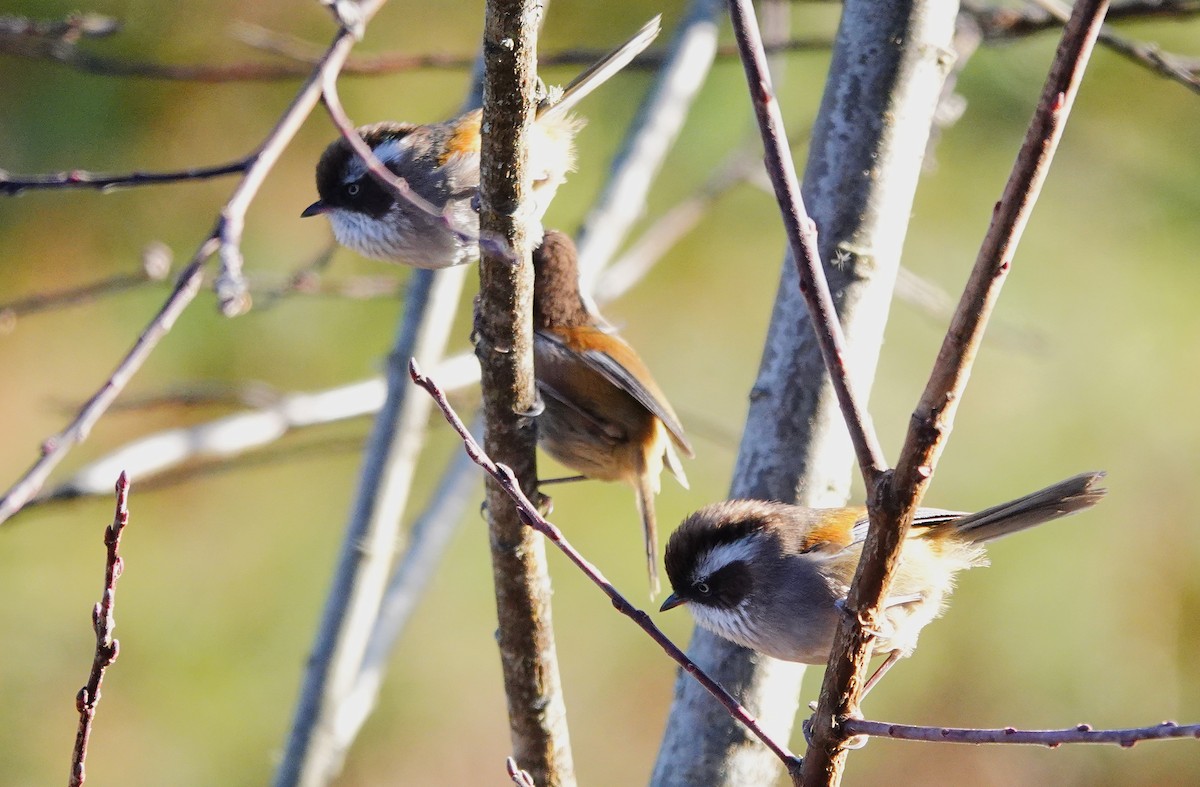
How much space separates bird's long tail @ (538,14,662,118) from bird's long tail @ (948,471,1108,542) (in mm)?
1287

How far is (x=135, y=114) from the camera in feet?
19.5

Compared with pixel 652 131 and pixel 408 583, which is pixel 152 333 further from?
pixel 652 131

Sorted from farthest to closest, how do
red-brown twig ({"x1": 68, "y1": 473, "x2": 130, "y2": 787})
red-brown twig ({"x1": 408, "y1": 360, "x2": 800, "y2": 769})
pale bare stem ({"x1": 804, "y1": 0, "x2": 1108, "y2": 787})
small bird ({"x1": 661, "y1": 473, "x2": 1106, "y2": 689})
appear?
small bird ({"x1": 661, "y1": 473, "x2": 1106, "y2": 689}), red-brown twig ({"x1": 408, "y1": 360, "x2": 800, "y2": 769}), red-brown twig ({"x1": 68, "y1": 473, "x2": 130, "y2": 787}), pale bare stem ({"x1": 804, "y1": 0, "x2": 1108, "y2": 787})

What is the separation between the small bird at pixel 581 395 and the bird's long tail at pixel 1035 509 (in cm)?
107

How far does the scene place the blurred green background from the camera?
5.68 m

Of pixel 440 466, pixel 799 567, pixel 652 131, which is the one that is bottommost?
pixel 799 567

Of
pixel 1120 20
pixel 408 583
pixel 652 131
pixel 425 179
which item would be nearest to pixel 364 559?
pixel 408 583

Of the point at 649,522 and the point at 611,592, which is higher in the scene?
the point at 649,522

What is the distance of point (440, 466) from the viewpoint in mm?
6168

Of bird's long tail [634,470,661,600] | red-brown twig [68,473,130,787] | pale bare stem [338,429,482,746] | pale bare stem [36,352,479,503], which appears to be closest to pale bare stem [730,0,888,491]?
red-brown twig [68,473,130,787]

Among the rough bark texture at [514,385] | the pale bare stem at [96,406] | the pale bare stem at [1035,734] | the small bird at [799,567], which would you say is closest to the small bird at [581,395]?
the small bird at [799,567]

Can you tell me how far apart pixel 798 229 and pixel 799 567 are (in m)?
1.26

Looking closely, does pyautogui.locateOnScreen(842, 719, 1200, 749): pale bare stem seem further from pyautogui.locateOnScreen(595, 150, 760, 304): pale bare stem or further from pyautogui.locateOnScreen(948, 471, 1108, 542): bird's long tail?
pyautogui.locateOnScreen(595, 150, 760, 304): pale bare stem

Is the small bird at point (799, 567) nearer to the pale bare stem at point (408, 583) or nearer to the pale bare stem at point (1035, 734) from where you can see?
the pale bare stem at point (1035, 734)
